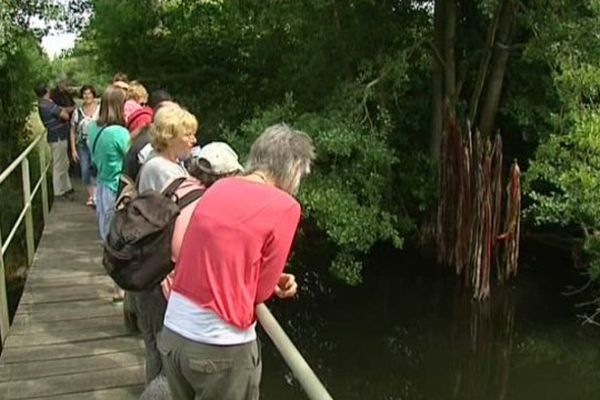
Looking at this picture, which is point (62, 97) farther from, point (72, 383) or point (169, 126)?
point (169, 126)

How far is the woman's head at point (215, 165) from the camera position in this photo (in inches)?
104

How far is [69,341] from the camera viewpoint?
4484 millimetres

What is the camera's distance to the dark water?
297 inches

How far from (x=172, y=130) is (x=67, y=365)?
178cm

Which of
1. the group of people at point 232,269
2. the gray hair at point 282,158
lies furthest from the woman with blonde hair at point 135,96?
the gray hair at point 282,158

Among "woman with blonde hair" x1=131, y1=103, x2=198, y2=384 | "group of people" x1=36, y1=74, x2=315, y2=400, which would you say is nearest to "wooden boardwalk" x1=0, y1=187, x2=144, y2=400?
"woman with blonde hair" x1=131, y1=103, x2=198, y2=384

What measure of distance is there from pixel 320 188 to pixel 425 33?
3.56 metres

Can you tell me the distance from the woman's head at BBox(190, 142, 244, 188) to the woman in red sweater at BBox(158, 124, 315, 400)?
450mm

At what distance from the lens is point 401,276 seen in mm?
11352

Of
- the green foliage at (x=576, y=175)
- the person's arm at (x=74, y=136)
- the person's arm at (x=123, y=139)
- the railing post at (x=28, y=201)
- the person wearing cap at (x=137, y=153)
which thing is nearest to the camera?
the person wearing cap at (x=137, y=153)

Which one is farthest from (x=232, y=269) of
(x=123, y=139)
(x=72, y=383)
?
(x=123, y=139)

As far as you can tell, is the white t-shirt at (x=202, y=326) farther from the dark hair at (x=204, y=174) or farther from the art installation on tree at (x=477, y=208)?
the art installation on tree at (x=477, y=208)

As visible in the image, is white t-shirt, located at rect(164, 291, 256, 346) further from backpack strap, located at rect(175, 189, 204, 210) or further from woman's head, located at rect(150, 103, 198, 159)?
woman's head, located at rect(150, 103, 198, 159)

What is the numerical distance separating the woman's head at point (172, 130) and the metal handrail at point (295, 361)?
3.69 feet
